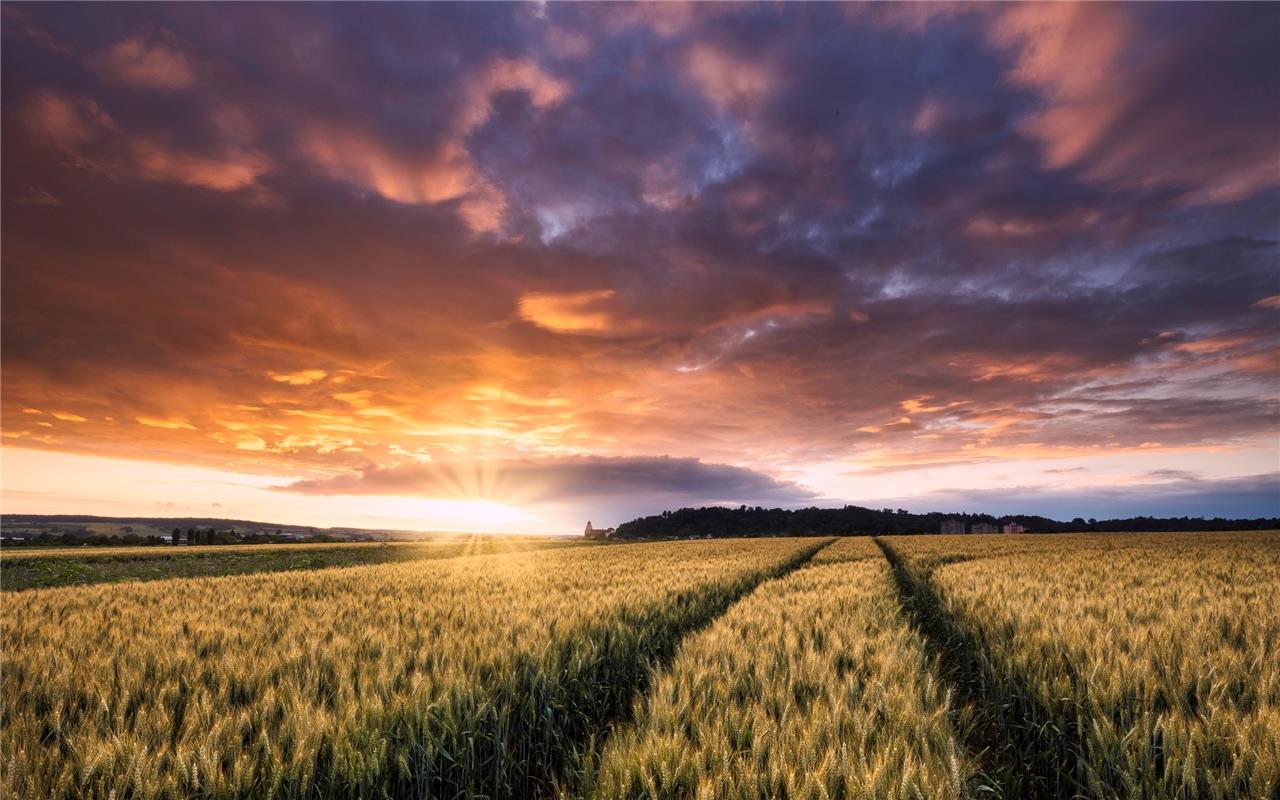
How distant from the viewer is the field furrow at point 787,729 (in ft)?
8.88

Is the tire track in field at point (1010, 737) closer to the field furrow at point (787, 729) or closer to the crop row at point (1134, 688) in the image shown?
the crop row at point (1134, 688)

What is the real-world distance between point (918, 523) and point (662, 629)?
143 m

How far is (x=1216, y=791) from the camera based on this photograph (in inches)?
117

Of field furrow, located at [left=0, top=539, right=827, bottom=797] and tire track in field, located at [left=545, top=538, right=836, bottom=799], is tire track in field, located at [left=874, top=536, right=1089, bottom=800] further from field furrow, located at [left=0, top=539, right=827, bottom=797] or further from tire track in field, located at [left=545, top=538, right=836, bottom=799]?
field furrow, located at [left=0, top=539, right=827, bottom=797]

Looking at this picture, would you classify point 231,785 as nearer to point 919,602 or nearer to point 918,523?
point 919,602

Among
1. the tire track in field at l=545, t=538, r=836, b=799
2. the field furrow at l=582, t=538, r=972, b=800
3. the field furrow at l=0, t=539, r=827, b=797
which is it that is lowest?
the tire track in field at l=545, t=538, r=836, b=799

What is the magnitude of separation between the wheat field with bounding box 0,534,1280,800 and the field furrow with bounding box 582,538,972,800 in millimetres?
20

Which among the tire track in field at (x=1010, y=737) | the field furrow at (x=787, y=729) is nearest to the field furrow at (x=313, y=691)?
the field furrow at (x=787, y=729)

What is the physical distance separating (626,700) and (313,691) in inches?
163

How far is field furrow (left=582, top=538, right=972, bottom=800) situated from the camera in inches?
107

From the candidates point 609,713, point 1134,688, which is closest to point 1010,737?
point 1134,688

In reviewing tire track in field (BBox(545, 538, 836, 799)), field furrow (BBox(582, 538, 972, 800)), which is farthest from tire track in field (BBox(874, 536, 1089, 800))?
tire track in field (BBox(545, 538, 836, 799))

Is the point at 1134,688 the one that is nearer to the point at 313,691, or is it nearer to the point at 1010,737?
the point at 1010,737

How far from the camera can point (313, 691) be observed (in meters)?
4.38
